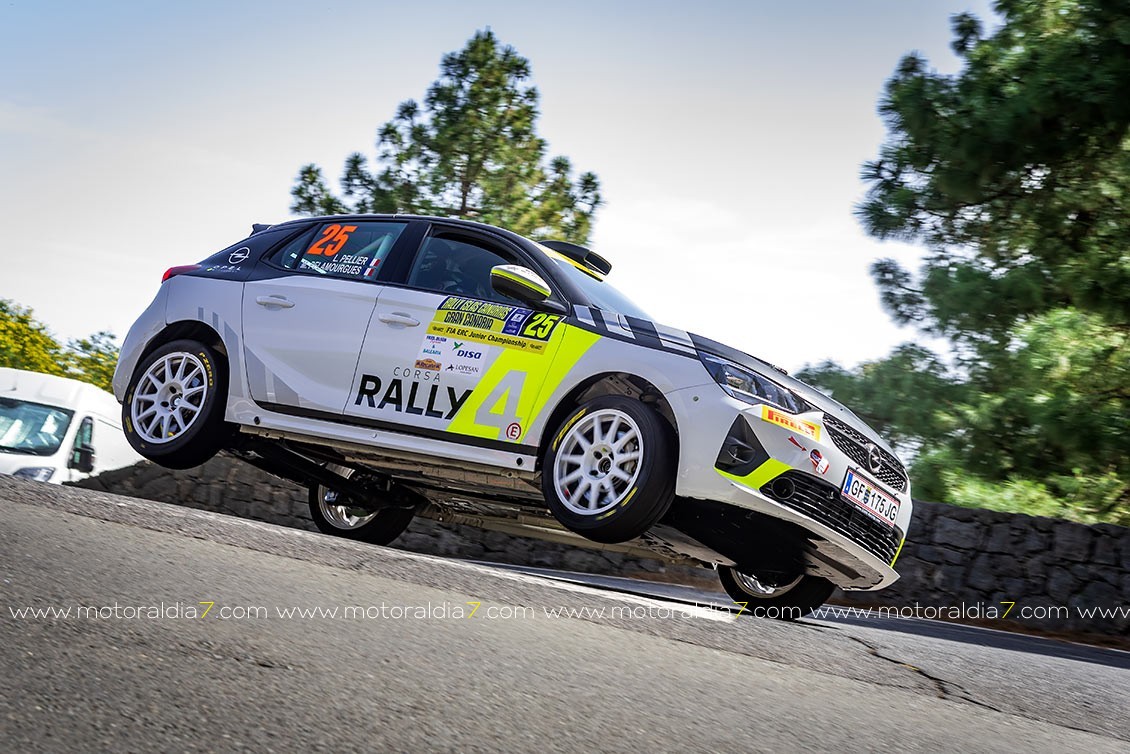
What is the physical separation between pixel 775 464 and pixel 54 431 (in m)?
11.5

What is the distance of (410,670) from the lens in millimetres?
3271

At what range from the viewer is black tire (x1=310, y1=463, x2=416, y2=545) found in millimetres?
7569

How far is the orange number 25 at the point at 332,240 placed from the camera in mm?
6848

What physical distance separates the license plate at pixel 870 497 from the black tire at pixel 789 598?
0.72 metres

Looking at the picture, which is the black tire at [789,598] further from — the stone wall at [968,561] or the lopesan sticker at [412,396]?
the stone wall at [968,561]

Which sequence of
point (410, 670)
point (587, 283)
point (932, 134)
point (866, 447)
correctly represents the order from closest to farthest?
point (410, 670), point (866, 447), point (587, 283), point (932, 134)

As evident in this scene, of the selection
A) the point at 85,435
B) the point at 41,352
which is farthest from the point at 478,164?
the point at 41,352

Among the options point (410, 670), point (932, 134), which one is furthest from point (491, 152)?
point (410, 670)

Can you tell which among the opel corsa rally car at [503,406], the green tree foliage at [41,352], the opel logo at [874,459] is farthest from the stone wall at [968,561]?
the green tree foliage at [41,352]

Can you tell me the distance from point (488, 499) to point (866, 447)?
212 cm

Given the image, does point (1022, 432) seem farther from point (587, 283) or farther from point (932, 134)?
point (587, 283)

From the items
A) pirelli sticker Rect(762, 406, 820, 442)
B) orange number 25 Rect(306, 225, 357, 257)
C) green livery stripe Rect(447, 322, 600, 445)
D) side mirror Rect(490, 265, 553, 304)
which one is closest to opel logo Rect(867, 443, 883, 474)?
pirelli sticker Rect(762, 406, 820, 442)

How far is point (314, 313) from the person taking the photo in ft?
21.4

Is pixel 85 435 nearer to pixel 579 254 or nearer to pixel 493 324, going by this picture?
pixel 579 254
